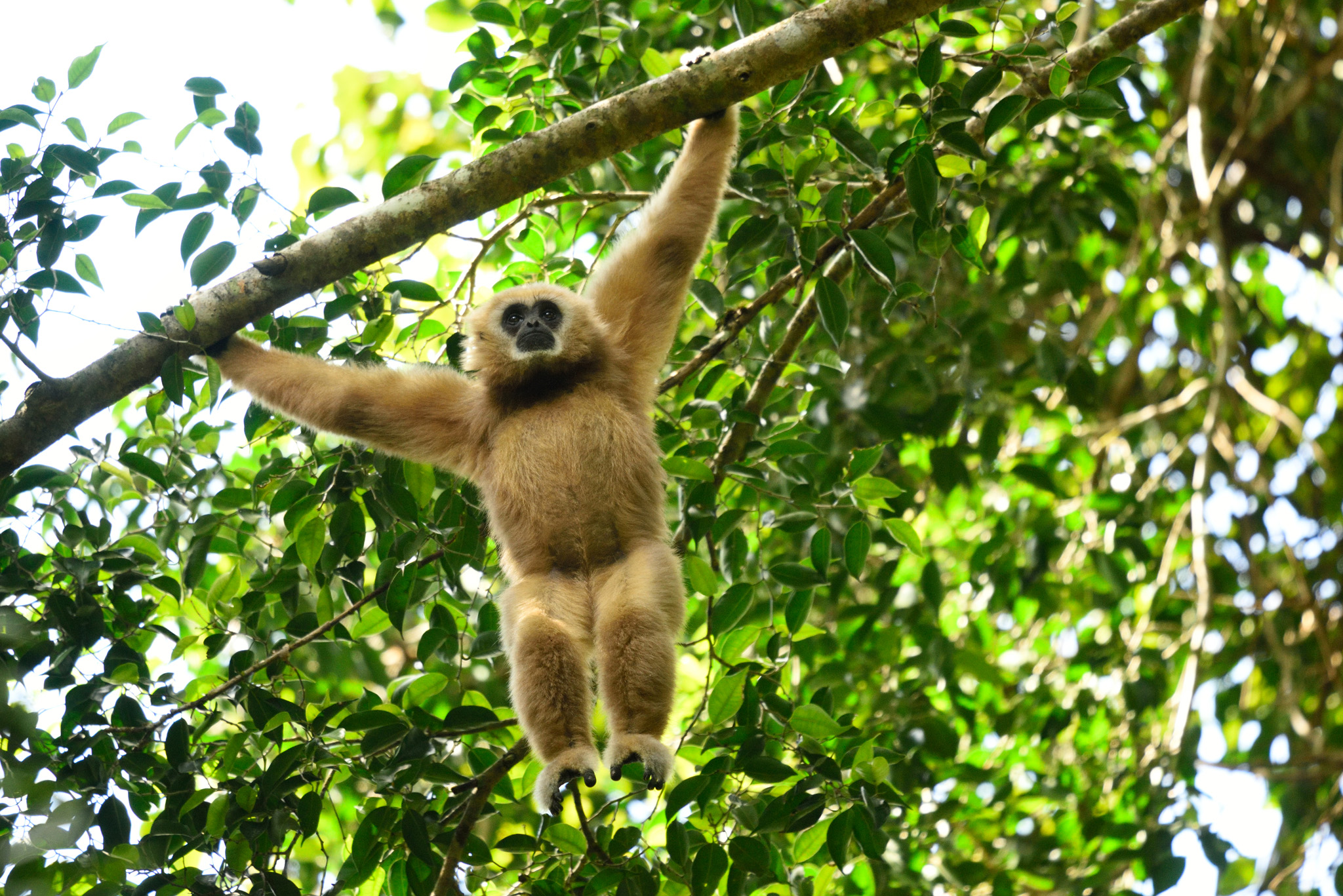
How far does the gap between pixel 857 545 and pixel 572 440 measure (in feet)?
3.69

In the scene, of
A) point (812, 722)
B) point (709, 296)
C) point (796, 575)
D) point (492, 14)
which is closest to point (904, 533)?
point (796, 575)

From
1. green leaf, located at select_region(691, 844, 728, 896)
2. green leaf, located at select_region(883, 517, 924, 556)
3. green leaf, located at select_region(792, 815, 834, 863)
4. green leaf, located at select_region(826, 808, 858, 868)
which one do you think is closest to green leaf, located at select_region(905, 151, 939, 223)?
green leaf, located at select_region(883, 517, 924, 556)

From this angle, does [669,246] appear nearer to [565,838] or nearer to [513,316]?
[513,316]

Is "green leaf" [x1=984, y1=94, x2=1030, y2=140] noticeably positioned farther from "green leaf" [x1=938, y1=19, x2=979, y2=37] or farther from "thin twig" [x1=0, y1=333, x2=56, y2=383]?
"thin twig" [x1=0, y1=333, x2=56, y2=383]

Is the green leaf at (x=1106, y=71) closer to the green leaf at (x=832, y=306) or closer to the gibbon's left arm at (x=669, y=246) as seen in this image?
the green leaf at (x=832, y=306)

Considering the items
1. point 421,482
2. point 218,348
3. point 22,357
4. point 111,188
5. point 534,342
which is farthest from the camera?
point 534,342

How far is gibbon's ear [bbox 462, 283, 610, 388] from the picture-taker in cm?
412

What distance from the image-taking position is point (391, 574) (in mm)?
3678

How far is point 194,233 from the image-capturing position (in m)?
3.50

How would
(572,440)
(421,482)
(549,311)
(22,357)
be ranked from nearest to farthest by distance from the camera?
1. (22,357)
2. (421,482)
3. (572,440)
4. (549,311)

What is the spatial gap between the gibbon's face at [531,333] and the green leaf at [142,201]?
49.8 inches

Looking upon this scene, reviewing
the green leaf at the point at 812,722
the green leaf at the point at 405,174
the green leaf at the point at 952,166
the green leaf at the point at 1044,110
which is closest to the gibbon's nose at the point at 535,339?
the green leaf at the point at 405,174

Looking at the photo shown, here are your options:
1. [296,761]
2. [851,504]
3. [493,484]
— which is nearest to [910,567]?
[851,504]

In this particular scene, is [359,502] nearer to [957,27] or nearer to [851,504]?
[851,504]
